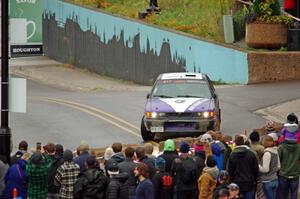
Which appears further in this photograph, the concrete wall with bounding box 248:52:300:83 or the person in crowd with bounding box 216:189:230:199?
the concrete wall with bounding box 248:52:300:83

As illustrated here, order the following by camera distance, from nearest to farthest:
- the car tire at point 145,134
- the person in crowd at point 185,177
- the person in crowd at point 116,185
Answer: the person in crowd at point 116,185 → the person in crowd at point 185,177 → the car tire at point 145,134

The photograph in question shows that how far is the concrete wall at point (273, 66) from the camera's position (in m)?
37.4

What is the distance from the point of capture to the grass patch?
139 ft

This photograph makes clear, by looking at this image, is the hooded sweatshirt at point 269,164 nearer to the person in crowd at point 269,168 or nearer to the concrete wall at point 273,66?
the person in crowd at point 269,168

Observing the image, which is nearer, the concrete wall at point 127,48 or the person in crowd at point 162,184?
the person in crowd at point 162,184

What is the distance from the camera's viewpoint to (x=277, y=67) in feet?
123

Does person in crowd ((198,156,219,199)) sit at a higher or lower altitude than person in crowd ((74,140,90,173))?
lower

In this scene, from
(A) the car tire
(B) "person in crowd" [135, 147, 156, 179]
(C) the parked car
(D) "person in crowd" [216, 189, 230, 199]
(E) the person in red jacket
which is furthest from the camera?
(E) the person in red jacket

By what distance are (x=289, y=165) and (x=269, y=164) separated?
443 millimetres

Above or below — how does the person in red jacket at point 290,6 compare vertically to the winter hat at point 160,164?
above

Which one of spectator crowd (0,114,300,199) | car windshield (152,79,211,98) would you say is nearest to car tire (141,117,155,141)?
car windshield (152,79,211,98)

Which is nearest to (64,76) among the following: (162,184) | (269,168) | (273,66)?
(273,66)

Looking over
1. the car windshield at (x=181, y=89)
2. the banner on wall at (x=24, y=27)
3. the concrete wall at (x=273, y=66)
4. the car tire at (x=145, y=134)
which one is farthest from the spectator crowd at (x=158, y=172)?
the concrete wall at (x=273, y=66)

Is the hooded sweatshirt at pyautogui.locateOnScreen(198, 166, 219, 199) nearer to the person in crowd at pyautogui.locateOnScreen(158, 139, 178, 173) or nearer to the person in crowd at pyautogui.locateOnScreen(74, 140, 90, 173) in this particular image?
the person in crowd at pyautogui.locateOnScreen(158, 139, 178, 173)
